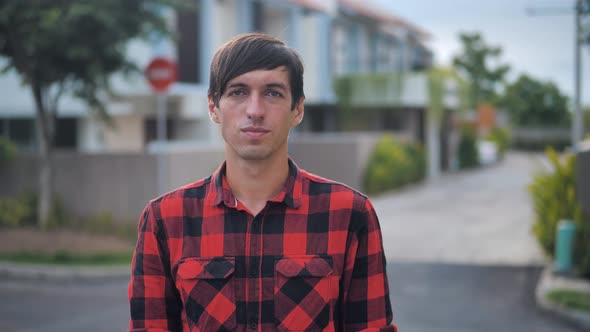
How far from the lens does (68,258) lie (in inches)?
435

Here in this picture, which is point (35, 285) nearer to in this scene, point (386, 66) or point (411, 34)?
point (386, 66)

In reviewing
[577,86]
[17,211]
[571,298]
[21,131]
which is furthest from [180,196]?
[21,131]

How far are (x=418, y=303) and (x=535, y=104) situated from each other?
49956 mm

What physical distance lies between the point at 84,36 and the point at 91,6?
73 cm

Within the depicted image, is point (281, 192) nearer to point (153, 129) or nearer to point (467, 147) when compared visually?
point (153, 129)

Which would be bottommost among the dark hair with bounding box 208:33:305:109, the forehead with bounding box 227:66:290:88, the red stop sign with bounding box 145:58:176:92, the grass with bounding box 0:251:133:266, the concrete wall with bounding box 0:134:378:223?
the grass with bounding box 0:251:133:266

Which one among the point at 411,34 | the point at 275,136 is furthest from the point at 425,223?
the point at 411,34

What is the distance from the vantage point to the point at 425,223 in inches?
670

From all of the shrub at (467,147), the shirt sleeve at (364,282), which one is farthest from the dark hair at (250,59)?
the shrub at (467,147)

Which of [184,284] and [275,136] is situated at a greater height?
[275,136]

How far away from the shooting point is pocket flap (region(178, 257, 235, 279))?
6.38 feet

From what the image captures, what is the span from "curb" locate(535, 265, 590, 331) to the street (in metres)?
0.10

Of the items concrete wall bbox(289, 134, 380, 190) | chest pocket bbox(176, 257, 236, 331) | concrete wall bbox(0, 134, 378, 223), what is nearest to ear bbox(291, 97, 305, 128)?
chest pocket bbox(176, 257, 236, 331)

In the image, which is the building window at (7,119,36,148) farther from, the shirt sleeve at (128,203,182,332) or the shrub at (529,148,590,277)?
the shirt sleeve at (128,203,182,332)
